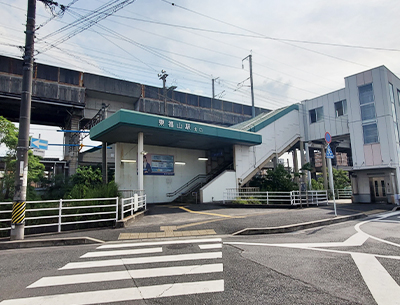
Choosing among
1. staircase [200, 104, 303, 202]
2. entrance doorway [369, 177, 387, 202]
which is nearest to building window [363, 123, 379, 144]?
entrance doorway [369, 177, 387, 202]

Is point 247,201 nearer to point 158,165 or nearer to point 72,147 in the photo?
point 158,165

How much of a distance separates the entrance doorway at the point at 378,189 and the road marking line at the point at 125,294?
2288cm

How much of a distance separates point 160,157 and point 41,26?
50.6 ft

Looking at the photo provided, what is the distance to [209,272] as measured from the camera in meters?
5.16

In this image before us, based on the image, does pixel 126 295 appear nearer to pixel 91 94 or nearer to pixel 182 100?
pixel 91 94

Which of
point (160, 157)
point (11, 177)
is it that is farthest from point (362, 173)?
point (11, 177)

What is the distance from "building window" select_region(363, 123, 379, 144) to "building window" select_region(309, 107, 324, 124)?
5964mm

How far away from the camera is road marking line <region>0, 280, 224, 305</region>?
4.00 meters

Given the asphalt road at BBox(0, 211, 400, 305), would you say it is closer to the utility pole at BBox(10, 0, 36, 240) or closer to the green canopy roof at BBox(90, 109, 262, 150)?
the utility pole at BBox(10, 0, 36, 240)

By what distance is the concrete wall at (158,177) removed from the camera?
2186cm

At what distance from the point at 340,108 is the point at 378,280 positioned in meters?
25.3

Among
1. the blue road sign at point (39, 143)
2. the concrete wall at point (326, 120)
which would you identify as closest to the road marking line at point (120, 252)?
the blue road sign at point (39, 143)

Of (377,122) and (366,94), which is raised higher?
(366,94)

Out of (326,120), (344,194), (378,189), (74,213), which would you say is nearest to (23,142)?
(74,213)
